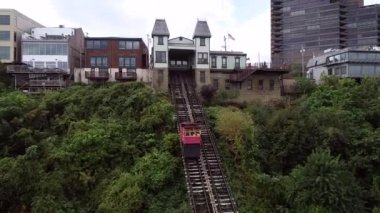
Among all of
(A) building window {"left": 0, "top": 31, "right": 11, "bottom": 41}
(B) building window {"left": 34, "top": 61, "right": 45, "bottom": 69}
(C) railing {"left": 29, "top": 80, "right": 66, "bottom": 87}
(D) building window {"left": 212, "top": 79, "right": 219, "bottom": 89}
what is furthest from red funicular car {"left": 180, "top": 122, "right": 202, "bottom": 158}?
(A) building window {"left": 0, "top": 31, "right": 11, "bottom": 41}

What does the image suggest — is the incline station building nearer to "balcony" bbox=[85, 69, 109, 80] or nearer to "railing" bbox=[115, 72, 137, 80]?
"railing" bbox=[115, 72, 137, 80]

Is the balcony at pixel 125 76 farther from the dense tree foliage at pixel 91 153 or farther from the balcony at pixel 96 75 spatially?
the dense tree foliage at pixel 91 153

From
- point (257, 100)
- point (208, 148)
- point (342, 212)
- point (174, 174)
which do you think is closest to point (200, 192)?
point (174, 174)

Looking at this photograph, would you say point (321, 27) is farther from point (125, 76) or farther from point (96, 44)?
point (125, 76)

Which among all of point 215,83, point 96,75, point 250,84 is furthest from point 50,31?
point 250,84

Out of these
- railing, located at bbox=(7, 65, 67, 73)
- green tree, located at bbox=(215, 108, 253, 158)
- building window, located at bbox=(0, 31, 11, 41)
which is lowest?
green tree, located at bbox=(215, 108, 253, 158)

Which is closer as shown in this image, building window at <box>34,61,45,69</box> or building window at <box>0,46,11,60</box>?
building window at <box>34,61,45,69</box>
